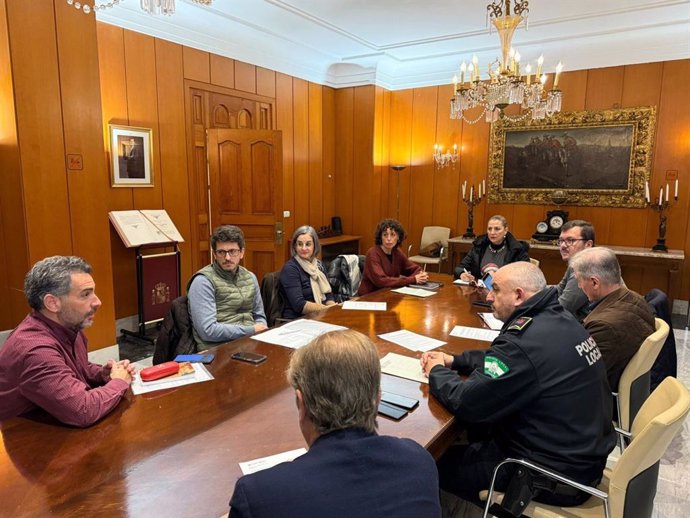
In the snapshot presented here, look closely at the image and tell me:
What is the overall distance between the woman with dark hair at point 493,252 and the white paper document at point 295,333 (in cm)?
175

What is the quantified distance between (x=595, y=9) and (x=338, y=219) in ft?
13.0

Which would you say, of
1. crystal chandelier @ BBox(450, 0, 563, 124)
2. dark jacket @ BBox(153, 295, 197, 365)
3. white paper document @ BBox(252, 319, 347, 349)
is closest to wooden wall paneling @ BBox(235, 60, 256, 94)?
crystal chandelier @ BBox(450, 0, 563, 124)

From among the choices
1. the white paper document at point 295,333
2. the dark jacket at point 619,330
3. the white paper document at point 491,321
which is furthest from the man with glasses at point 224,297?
the dark jacket at point 619,330

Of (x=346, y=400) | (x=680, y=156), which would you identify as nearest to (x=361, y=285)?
(x=346, y=400)

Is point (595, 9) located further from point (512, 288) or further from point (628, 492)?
point (628, 492)

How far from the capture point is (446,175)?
6684 mm

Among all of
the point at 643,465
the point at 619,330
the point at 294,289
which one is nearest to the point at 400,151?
the point at 294,289

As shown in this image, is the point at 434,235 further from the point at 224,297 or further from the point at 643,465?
the point at 643,465

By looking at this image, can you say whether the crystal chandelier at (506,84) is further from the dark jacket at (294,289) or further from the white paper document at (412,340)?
the white paper document at (412,340)

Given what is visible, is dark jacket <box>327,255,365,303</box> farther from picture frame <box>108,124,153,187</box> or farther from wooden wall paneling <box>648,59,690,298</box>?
wooden wall paneling <box>648,59,690,298</box>

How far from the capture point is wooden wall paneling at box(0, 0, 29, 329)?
322 cm

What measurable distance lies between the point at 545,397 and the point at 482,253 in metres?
2.75

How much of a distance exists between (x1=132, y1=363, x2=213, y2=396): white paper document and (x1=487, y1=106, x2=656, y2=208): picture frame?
5.14 meters

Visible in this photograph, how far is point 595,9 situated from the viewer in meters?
4.67
